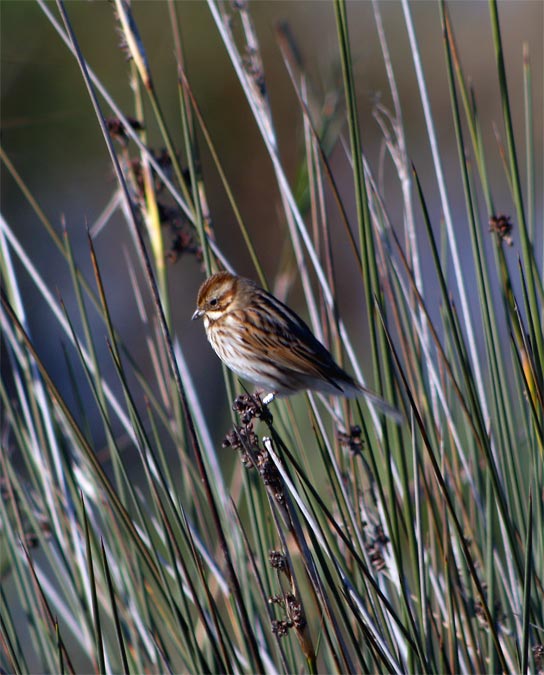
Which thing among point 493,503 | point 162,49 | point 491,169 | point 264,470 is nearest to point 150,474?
point 264,470

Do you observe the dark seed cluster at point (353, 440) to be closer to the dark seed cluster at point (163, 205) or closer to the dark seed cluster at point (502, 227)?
the dark seed cluster at point (502, 227)

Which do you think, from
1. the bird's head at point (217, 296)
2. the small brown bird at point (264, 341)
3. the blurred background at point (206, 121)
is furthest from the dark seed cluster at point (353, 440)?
the blurred background at point (206, 121)

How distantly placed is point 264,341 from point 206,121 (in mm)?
4735

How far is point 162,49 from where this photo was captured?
6.91 meters

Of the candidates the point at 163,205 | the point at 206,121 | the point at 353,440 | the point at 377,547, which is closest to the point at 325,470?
the point at 353,440

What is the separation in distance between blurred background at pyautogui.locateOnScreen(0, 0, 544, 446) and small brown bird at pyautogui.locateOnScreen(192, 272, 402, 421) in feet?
14.5

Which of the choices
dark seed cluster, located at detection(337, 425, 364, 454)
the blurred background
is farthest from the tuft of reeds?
the blurred background

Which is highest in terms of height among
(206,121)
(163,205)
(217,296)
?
(206,121)

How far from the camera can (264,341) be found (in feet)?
8.82

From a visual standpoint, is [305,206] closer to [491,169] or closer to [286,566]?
[286,566]

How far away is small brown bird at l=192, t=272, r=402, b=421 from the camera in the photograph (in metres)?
2.42

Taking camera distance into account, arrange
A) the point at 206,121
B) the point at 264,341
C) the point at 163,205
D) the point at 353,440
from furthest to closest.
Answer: the point at 206,121 < the point at 264,341 < the point at 163,205 < the point at 353,440

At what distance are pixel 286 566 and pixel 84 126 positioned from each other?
262 inches

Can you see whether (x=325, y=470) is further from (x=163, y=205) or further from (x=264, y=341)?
(x=163, y=205)
